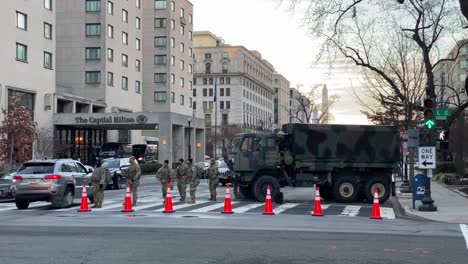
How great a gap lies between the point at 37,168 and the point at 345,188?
1201 cm

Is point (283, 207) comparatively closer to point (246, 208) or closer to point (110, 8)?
point (246, 208)

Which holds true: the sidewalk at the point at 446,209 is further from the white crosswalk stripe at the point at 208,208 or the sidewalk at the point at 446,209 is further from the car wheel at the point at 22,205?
the car wheel at the point at 22,205

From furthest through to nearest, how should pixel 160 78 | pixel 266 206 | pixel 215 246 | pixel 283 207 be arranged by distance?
pixel 160 78 → pixel 283 207 → pixel 266 206 → pixel 215 246

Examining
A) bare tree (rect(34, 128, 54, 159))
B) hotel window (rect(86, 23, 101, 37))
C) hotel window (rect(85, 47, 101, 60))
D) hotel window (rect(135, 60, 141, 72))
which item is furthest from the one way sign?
hotel window (rect(135, 60, 141, 72))

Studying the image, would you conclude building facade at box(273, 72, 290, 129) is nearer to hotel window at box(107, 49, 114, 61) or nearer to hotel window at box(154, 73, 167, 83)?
hotel window at box(154, 73, 167, 83)

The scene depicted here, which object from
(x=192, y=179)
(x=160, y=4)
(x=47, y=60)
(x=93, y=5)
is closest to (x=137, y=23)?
(x=93, y=5)

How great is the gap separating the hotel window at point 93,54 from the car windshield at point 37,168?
154ft

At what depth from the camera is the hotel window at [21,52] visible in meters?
48.0

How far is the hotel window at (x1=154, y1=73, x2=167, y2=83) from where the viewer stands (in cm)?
8610

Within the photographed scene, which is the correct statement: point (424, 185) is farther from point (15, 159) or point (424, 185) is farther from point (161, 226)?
point (15, 159)

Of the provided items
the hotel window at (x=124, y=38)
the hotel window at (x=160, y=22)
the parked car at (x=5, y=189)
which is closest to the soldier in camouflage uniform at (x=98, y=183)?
the parked car at (x=5, y=189)

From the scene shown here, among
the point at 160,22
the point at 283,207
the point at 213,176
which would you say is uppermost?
the point at 160,22

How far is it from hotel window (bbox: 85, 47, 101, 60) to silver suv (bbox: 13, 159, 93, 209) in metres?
46.4

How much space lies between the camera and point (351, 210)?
2058 centimetres
